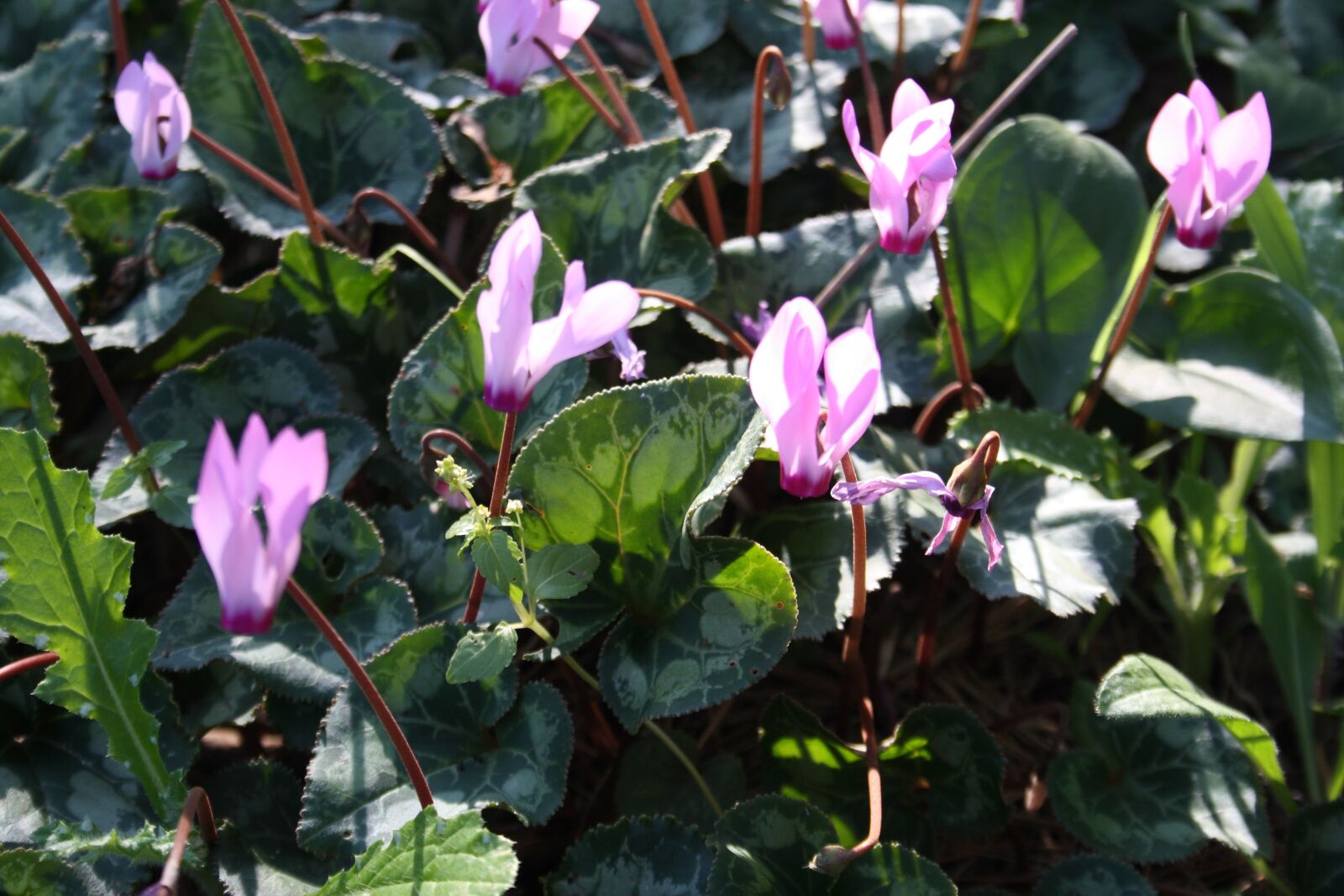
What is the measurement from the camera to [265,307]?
5.35ft

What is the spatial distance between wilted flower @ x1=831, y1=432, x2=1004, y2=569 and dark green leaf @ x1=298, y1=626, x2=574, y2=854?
1.30 ft

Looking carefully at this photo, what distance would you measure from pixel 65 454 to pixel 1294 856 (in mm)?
1668

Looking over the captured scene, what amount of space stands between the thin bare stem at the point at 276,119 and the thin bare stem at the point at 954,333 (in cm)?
80

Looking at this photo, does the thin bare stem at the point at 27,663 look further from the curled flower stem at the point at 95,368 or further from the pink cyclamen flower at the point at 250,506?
the pink cyclamen flower at the point at 250,506

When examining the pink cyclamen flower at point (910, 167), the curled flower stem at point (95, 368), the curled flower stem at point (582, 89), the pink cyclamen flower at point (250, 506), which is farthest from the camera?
the curled flower stem at point (582, 89)

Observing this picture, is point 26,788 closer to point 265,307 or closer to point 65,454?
point 65,454

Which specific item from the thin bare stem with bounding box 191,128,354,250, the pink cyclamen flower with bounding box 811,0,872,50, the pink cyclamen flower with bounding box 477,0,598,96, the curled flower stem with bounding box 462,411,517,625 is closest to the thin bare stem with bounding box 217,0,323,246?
the thin bare stem with bounding box 191,128,354,250

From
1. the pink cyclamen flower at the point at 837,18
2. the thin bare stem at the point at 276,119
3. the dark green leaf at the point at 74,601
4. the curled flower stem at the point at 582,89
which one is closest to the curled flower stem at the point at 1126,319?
the pink cyclamen flower at the point at 837,18

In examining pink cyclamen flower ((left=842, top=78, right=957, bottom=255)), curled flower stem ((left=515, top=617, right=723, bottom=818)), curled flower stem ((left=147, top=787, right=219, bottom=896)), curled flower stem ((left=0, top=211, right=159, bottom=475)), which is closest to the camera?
curled flower stem ((left=147, top=787, right=219, bottom=896))

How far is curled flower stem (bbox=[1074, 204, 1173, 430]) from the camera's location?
140 cm

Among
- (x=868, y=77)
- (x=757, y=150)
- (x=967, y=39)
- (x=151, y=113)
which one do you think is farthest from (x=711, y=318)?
(x=967, y=39)

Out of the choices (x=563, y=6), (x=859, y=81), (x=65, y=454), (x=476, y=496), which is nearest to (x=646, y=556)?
(x=476, y=496)

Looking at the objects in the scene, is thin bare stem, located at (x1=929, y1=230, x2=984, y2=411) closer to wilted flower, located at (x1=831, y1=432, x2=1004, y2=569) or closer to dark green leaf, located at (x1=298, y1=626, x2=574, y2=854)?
wilted flower, located at (x1=831, y1=432, x2=1004, y2=569)

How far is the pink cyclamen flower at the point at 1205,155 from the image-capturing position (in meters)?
1.22
